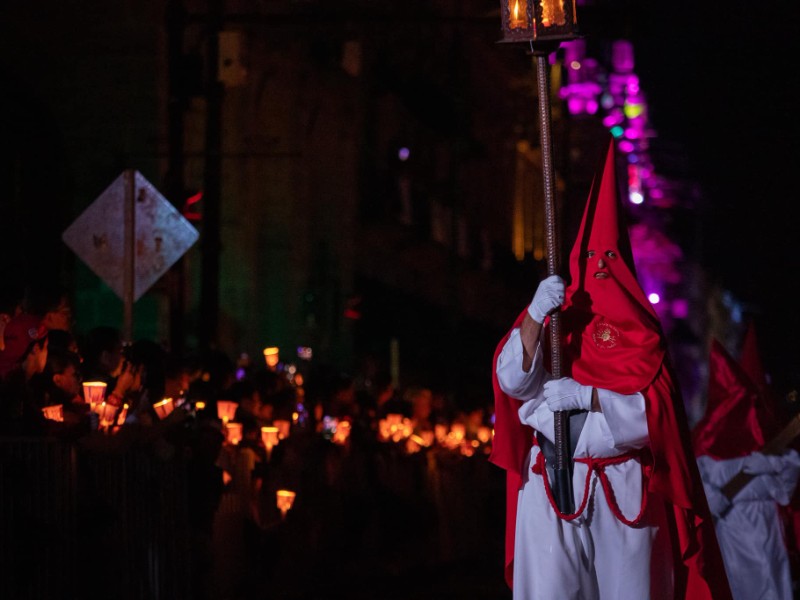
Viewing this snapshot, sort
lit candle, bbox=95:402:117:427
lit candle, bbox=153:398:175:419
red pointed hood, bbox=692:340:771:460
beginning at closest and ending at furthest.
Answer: lit candle, bbox=95:402:117:427 < lit candle, bbox=153:398:175:419 < red pointed hood, bbox=692:340:771:460

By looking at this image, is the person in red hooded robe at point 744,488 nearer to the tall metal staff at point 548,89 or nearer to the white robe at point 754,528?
the white robe at point 754,528

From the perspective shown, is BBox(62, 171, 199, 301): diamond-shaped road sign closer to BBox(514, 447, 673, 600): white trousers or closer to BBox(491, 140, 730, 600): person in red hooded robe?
BBox(491, 140, 730, 600): person in red hooded robe

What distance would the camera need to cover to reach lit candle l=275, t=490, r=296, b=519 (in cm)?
1334

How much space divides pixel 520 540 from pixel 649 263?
1845 inches

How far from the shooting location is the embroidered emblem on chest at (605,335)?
8.48 metres

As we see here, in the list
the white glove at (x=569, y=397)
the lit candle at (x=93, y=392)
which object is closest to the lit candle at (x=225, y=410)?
the lit candle at (x=93, y=392)

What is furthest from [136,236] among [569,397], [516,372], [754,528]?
[754,528]

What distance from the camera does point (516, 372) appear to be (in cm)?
833

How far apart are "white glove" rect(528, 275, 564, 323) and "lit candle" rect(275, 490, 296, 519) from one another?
18.3 ft

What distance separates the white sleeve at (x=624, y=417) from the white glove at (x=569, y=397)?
0.24 feet

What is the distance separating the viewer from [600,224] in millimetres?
8609

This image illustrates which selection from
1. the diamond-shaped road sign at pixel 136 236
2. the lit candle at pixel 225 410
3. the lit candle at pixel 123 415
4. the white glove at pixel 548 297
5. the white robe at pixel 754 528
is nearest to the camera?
the white glove at pixel 548 297

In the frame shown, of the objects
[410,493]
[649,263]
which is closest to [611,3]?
[410,493]

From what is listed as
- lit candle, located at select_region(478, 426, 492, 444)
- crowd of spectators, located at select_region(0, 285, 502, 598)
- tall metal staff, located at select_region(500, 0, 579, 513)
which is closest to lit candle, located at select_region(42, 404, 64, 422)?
crowd of spectators, located at select_region(0, 285, 502, 598)
